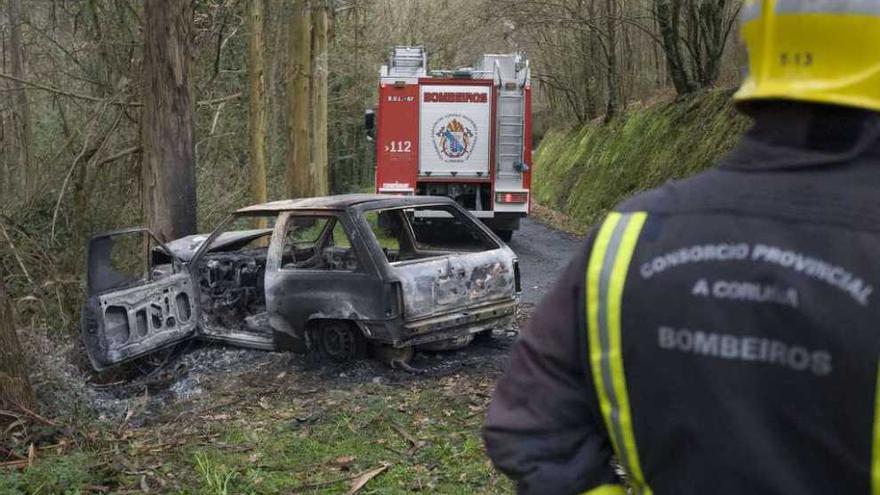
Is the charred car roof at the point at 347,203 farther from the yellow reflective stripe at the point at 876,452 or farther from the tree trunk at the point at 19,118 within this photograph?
A: the tree trunk at the point at 19,118

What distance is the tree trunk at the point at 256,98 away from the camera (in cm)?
1401

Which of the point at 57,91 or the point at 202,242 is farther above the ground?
the point at 57,91

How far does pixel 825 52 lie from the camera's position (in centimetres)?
133

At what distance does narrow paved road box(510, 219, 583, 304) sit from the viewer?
1166 centimetres

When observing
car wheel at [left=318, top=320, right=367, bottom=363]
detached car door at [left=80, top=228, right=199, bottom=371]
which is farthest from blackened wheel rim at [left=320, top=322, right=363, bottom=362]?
detached car door at [left=80, top=228, right=199, bottom=371]

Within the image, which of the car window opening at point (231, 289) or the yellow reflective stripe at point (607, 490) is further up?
the yellow reflective stripe at point (607, 490)

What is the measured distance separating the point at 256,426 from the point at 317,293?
1.38m

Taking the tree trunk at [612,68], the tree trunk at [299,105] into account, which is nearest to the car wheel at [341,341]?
the tree trunk at [299,105]

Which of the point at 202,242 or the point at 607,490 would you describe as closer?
the point at 607,490

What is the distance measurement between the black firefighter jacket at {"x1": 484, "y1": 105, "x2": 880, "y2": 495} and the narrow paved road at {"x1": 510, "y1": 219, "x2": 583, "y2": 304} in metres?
7.97

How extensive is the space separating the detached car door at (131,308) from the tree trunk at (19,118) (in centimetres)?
640

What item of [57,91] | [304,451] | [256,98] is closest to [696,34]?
[256,98]

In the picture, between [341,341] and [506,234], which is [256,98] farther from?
[341,341]

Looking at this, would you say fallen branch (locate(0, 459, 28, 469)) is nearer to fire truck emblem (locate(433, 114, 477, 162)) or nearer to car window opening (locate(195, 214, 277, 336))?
car window opening (locate(195, 214, 277, 336))
